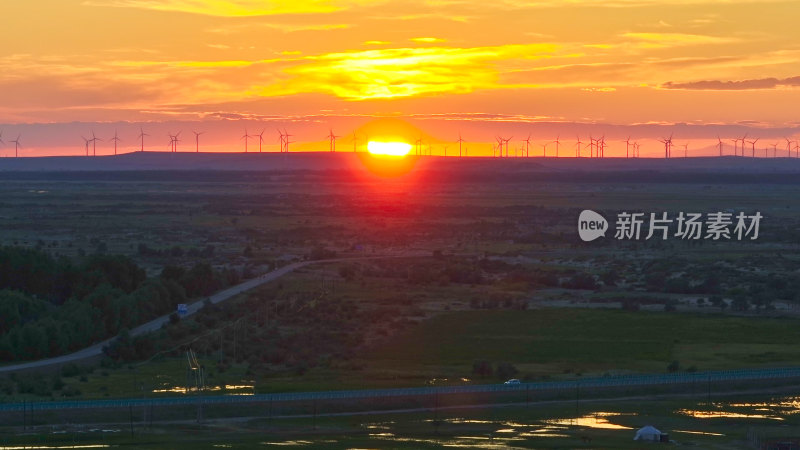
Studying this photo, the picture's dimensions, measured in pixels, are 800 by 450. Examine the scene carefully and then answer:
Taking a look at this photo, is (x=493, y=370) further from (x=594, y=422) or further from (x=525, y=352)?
(x=594, y=422)

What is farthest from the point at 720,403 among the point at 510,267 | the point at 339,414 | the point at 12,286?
the point at 510,267

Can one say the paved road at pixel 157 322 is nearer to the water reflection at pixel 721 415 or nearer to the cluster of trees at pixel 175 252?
the cluster of trees at pixel 175 252

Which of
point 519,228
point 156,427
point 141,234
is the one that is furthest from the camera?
point 519,228

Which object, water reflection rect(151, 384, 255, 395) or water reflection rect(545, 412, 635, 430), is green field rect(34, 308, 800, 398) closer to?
water reflection rect(151, 384, 255, 395)

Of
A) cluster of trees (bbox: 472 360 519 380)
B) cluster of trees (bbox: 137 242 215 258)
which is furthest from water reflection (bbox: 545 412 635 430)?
cluster of trees (bbox: 137 242 215 258)

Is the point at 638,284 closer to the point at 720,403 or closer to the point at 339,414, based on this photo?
the point at 720,403

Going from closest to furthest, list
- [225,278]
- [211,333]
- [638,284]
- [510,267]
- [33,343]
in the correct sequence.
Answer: [33,343] < [211,333] < [225,278] < [638,284] < [510,267]
